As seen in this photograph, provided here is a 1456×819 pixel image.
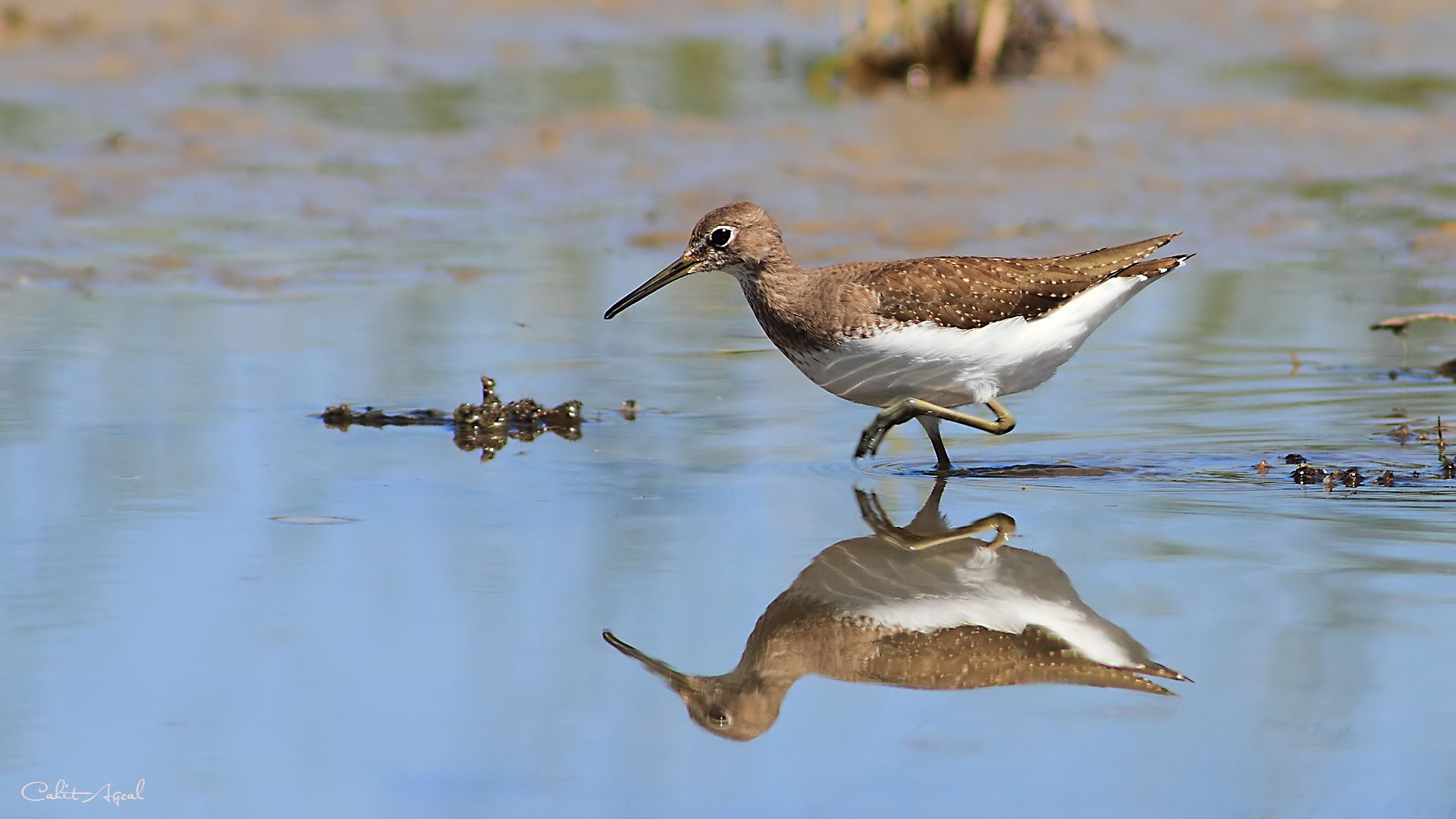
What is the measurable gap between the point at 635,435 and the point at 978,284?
1.45 meters

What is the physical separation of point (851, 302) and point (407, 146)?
6855mm

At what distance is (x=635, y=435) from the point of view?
7.07 metres

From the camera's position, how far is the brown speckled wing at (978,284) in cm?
681

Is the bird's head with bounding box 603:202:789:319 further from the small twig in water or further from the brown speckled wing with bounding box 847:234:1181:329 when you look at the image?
the small twig in water

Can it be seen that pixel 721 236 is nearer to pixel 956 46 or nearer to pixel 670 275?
pixel 670 275

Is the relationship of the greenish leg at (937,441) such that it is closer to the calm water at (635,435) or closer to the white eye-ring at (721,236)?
the calm water at (635,435)

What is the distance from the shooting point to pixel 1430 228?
10734mm

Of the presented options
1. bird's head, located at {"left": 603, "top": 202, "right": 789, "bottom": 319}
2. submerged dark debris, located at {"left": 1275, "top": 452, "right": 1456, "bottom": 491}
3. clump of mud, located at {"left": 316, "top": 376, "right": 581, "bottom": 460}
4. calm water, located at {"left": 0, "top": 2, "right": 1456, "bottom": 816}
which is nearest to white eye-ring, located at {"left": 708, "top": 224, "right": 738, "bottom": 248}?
bird's head, located at {"left": 603, "top": 202, "right": 789, "bottom": 319}

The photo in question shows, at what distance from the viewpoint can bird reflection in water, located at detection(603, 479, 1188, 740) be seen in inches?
175

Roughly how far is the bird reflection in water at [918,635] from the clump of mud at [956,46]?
8.92 metres

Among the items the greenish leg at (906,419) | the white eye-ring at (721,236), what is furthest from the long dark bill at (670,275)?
the greenish leg at (906,419)

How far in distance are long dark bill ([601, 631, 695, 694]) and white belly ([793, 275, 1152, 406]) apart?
7.64 ft

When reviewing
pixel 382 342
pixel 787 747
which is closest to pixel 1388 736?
pixel 787 747

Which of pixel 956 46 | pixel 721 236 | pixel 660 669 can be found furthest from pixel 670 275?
pixel 956 46
